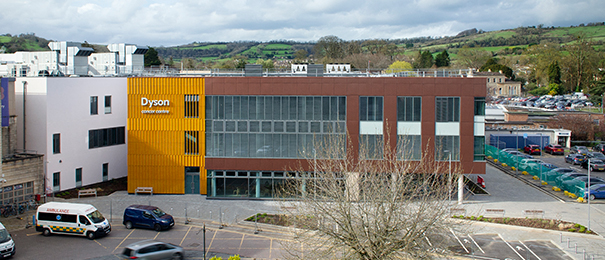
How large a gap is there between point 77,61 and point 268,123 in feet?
71.7

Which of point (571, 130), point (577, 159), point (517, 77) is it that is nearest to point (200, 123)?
point (577, 159)

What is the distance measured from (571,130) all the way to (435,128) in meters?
38.8

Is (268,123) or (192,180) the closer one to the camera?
(268,123)

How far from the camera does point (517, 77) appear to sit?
140m

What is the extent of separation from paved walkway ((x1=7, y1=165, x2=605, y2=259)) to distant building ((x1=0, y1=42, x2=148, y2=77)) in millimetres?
11891

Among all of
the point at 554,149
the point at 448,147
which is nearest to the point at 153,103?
the point at 448,147

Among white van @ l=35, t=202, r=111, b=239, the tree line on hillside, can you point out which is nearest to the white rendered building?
white van @ l=35, t=202, r=111, b=239

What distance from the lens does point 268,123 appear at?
3456 cm

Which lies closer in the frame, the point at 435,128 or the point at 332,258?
the point at 332,258

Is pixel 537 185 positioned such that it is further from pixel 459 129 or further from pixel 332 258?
pixel 332 258

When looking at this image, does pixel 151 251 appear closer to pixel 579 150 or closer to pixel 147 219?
pixel 147 219

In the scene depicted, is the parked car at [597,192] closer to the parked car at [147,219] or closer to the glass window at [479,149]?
the glass window at [479,149]

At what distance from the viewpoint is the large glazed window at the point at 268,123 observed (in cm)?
3400

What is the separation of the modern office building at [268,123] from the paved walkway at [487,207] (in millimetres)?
1796
